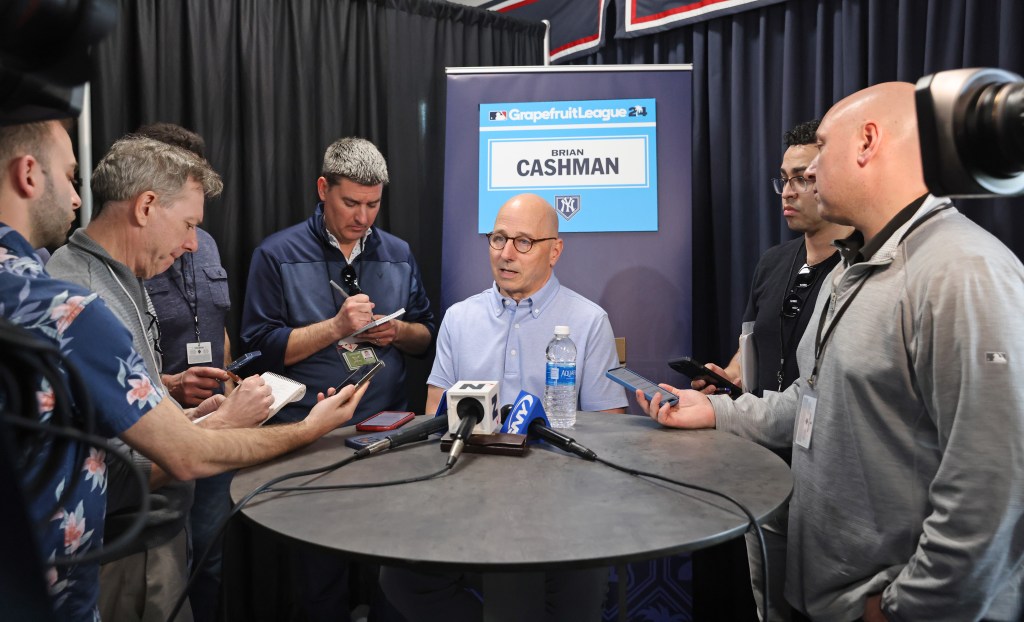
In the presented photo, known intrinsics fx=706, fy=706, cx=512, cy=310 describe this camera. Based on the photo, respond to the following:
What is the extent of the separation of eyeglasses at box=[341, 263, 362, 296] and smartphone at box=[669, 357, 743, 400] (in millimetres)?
1337

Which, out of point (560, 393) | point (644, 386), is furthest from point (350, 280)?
point (644, 386)

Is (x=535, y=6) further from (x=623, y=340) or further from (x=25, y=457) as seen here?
(x=25, y=457)

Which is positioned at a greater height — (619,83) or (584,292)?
(619,83)

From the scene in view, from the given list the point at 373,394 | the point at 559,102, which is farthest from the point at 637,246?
the point at 373,394

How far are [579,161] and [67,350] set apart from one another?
240 cm

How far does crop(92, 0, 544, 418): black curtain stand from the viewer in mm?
3131

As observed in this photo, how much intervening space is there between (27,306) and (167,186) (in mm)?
910

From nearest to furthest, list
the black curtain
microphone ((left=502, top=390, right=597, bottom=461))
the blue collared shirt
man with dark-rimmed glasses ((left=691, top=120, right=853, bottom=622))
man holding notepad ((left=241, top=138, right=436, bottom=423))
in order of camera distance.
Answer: microphone ((left=502, top=390, right=597, bottom=461))
the blue collared shirt
man with dark-rimmed glasses ((left=691, top=120, right=853, bottom=622))
man holding notepad ((left=241, top=138, right=436, bottom=423))
the black curtain

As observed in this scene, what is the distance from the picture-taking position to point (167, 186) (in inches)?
76.5

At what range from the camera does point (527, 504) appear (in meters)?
1.29

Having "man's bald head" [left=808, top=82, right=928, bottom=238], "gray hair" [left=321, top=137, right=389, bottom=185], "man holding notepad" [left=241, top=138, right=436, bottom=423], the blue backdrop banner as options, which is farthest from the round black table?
the blue backdrop banner

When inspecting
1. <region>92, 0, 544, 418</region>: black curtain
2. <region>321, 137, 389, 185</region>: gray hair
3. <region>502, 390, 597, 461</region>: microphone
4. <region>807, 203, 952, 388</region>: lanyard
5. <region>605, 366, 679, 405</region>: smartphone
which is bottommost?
<region>502, 390, 597, 461</region>: microphone

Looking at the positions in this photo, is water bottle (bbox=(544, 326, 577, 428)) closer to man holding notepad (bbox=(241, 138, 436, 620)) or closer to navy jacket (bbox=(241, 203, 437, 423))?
man holding notepad (bbox=(241, 138, 436, 620))

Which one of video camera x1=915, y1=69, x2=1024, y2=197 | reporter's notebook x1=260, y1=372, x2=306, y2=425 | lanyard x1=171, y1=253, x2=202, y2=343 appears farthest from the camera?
lanyard x1=171, y1=253, x2=202, y2=343
